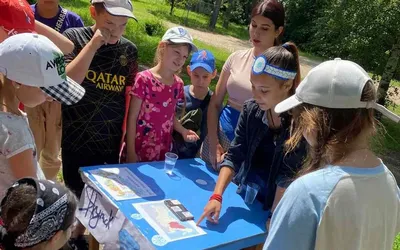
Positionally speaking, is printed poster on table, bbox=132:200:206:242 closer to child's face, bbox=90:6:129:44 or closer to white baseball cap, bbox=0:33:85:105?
white baseball cap, bbox=0:33:85:105

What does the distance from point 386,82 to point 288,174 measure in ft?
25.3

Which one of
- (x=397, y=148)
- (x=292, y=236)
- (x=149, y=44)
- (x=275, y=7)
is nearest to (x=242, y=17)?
(x=149, y=44)

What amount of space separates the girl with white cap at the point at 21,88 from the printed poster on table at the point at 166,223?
574 mm

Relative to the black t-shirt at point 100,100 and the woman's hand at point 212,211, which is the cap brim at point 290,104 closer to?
the woman's hand at point 212,211

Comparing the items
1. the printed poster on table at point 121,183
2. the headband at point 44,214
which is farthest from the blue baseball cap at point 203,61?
the headband at point 44,214

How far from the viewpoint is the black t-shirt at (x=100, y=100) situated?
2.59 m

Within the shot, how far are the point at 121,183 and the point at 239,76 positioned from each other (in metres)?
1.12

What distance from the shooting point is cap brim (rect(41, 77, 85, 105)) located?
1.79 m

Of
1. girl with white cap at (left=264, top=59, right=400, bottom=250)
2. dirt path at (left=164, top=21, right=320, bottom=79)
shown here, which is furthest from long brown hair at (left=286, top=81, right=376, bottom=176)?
dirt path at (left=164, top=21, right=320, bottom=79)

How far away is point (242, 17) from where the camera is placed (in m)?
29.3

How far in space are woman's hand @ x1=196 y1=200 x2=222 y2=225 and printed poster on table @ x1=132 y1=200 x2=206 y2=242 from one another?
0.29 ft

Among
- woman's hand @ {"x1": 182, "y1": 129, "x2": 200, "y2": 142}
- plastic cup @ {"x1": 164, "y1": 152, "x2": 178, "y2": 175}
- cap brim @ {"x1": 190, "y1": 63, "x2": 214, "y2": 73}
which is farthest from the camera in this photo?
cap brim @ {"x1": 190, "y1": 63, "x2": 214, "y2": 73}

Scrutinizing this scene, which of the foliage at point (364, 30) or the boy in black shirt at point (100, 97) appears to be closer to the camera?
the boy in black shirt at point (100, 97)

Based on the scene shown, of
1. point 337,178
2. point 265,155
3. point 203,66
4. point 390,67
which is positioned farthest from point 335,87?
point 390,67
